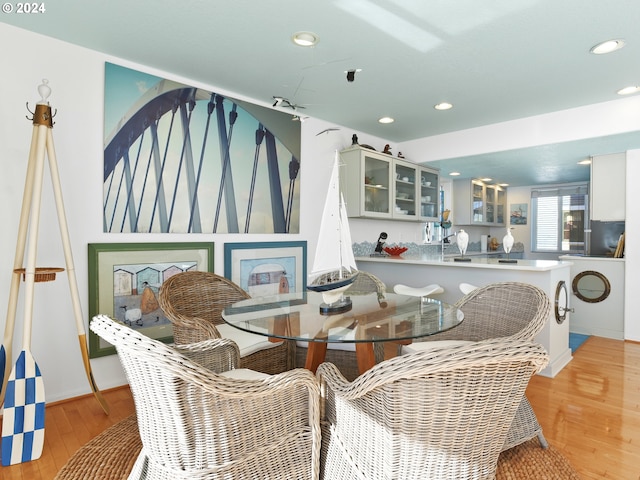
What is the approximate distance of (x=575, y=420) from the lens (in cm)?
238

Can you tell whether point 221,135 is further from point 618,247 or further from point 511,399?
point 618,247

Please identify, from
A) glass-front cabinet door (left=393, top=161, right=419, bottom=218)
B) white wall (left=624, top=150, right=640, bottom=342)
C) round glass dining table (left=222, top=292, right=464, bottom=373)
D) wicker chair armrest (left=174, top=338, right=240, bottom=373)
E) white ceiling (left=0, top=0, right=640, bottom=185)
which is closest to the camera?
round glass dining table (left=222, top=292, right=464, bottom=373)

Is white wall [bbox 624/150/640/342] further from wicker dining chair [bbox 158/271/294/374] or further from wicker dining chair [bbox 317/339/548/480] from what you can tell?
wicker dining chair [bbox 317/339/548/480]

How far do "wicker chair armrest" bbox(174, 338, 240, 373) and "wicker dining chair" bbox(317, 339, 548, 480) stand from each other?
0.81 meters

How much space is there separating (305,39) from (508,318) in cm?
207

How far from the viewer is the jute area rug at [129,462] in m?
1.79

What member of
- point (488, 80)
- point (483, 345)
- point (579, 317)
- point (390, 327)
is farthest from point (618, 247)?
point (483, 345)

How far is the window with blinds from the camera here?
22.6 ft

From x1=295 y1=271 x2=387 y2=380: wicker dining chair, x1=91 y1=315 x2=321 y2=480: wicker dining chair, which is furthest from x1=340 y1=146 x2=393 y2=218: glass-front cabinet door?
x1=91 y1=315 x2=321 y2=480: wicker dining chair

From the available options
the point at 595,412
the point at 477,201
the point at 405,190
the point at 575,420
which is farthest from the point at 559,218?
the point at 575,420

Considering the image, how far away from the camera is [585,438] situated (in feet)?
7.09

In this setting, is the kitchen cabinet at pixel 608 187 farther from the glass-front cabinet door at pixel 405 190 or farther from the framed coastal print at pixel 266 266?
the framed coastal print at pixel 266 266

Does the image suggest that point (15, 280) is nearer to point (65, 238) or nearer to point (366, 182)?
point (65, 238)

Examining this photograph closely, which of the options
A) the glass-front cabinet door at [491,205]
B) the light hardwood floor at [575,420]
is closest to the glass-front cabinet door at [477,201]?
the glass-front cabinet door at [491,205]
